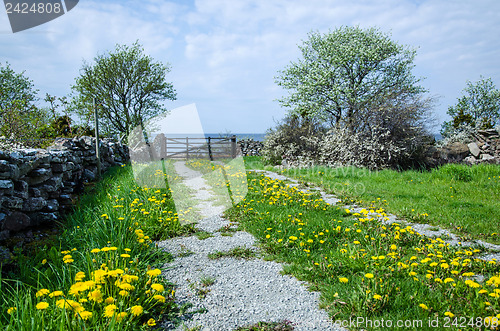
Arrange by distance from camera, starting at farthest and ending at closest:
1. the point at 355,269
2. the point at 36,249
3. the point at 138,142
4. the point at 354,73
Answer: the point at 138,142, the point at 354,73, the point at 36,249, the point at 355,269

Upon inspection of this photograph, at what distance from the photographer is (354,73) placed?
15570mm

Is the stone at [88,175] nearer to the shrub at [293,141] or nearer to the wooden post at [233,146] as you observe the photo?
the shrub at [293,141]

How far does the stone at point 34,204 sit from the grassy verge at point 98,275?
467 millimetres

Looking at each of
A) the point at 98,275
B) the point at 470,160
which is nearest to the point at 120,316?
the point at 98,275

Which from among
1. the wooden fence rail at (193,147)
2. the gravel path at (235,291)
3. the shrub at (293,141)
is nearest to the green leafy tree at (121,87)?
the wooden fence rail at (193,147)

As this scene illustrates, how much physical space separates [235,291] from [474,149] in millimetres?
13585

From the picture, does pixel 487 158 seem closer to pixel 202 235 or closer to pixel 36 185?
pixel 202 235

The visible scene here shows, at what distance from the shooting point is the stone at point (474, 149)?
12336 millimetres

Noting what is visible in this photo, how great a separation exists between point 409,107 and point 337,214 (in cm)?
775

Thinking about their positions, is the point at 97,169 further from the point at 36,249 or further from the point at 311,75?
the point at 311,75

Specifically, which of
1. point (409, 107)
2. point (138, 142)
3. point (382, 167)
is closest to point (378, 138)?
point (382, 167)

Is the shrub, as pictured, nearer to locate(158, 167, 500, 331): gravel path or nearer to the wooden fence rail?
the wooden fence rail

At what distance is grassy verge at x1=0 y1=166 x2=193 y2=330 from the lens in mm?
2117

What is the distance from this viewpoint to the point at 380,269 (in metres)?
3.02
